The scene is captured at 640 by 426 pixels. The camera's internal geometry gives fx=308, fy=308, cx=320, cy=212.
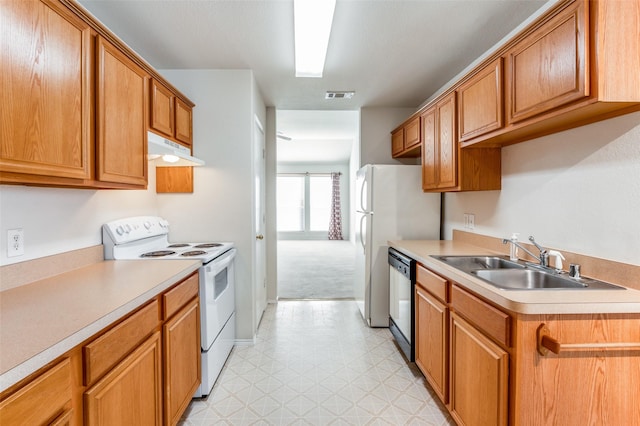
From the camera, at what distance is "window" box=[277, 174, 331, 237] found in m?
9.85

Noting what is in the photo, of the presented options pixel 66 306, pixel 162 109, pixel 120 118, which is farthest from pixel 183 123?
pixel 66 306

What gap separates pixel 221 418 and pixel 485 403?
147 cm

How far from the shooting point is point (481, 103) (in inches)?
75.9

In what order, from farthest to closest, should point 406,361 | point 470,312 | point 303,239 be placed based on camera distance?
1. point 303,239
2. point 406,361
3. point 470,312

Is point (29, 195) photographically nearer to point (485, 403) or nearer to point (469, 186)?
point (485, 403)

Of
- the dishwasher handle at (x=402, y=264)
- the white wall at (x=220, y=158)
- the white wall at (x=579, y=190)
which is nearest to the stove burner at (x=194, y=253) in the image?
the white wall at (x=220, y=158)

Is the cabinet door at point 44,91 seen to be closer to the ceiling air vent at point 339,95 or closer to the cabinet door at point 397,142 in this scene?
the ceiling air vent at point 339,95

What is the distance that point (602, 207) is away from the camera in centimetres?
144

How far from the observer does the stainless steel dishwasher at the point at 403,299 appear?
7.63 ft

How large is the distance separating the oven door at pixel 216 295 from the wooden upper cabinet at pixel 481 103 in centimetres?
199

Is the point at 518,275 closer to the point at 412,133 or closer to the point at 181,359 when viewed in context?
the point at 412,133

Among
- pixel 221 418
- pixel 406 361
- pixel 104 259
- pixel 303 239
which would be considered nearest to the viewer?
pixel 221 418

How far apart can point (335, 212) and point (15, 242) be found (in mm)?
8565

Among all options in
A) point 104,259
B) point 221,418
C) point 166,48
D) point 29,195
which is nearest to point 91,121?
point 29,195
